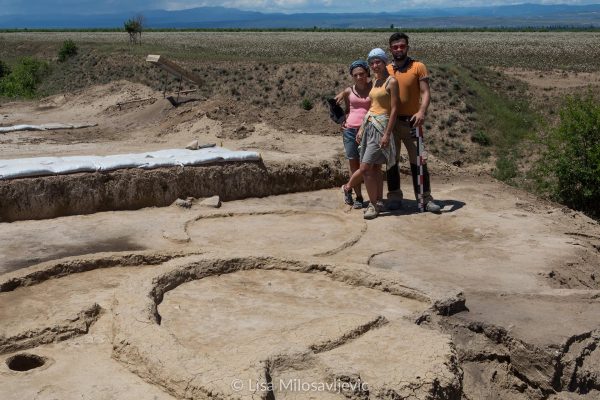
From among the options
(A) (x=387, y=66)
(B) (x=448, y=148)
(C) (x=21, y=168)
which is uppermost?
(A) (x=387, y=66)

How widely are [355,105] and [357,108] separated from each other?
0.05 m

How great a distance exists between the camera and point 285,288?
6.82 metres

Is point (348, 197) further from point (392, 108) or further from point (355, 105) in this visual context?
point (392, 108)

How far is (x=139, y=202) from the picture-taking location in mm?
9852

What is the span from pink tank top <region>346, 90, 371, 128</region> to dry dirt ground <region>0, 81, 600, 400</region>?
1.21 metres

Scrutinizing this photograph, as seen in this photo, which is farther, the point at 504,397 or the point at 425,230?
the point at 425,230

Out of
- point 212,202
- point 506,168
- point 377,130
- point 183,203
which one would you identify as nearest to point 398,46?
point 377,130

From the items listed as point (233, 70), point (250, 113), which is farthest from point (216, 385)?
point (233, 70)

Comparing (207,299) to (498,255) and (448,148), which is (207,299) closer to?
(498,255)

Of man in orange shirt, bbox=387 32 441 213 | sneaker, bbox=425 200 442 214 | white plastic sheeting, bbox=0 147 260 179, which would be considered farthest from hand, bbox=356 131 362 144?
white plastic sheeting, bbox=0 147 260 179

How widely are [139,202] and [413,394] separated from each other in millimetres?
6150

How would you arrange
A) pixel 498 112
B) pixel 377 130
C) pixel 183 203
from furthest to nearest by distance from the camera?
pixel 498 112, pixel 183 203, pixel 377 130

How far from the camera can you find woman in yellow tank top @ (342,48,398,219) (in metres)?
8.71

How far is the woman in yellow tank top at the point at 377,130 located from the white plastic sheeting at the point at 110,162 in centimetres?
232
